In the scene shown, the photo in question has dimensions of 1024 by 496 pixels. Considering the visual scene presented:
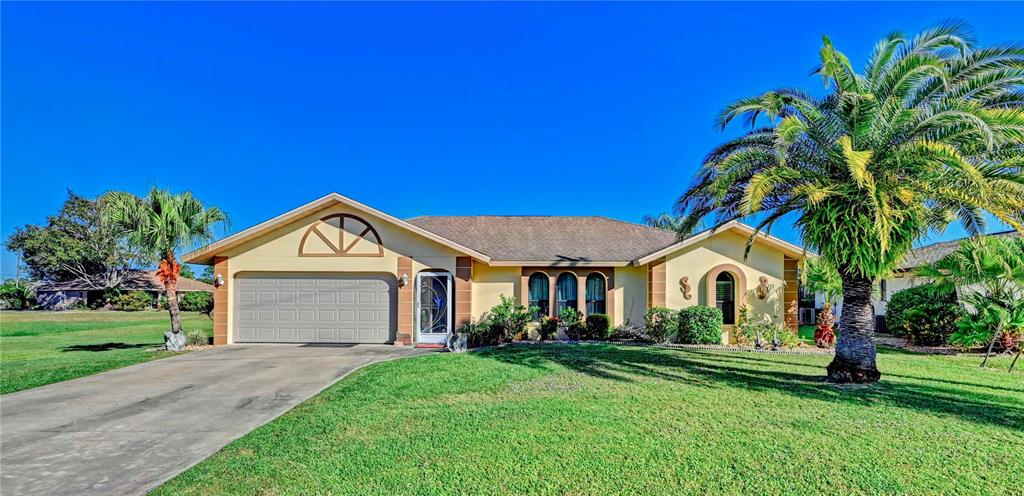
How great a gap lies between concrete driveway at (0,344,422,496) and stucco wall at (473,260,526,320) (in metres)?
4.84

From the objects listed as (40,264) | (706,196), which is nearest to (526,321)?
(706,196)

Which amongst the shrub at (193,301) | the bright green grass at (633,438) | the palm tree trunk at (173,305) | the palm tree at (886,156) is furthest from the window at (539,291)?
the shrub at (193,301)

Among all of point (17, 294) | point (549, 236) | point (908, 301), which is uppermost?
point (549, 236)

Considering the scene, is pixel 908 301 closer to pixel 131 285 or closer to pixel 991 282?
pixel 991 282

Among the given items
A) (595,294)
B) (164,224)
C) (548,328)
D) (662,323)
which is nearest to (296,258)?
(164,224)

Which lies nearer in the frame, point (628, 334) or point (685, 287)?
point (685, 287)

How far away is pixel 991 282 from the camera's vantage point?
12414 mm

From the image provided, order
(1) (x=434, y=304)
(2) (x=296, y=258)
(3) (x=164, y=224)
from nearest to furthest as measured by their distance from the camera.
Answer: (3) (x=164, y=224) → (2) (x=296, y=258) → (1) (x=434, y=304)

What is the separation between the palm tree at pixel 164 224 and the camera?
1348 centimetres

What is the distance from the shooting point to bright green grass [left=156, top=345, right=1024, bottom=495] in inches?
178

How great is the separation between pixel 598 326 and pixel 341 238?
8829 millimetres

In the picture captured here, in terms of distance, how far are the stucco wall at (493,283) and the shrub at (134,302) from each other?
42963 millimetres

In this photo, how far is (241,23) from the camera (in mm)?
16469

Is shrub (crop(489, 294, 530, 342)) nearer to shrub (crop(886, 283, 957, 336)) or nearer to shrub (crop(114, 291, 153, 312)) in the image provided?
shrub (crop(886, 283, 957, 336))
